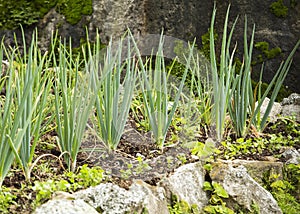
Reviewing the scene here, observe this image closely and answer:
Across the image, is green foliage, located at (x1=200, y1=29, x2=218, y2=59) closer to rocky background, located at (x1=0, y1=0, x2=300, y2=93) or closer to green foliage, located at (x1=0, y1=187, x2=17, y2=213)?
rocky background, located at (x1=0, y1=0, x2=300, y2=93)

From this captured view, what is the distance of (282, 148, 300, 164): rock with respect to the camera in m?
2.87

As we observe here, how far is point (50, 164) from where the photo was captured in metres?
2.36

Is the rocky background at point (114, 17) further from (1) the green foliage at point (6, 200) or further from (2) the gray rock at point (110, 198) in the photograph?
(1) the green foliage at point (6, 200)

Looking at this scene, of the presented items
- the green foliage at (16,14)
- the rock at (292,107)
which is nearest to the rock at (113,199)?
the rock at (292,107)

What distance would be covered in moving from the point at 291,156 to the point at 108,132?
111 centimetres

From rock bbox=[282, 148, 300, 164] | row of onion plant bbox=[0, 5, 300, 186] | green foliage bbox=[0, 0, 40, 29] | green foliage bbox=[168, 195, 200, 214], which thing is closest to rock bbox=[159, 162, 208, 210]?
green foliage bbox=[168, 195, 200, 214]

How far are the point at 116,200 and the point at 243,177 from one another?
85 centimetres

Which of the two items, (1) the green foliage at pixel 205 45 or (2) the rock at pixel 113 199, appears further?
(1) the green foliage at pixel 205 45

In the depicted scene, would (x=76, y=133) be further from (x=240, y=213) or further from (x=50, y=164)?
(x=240, y=213)

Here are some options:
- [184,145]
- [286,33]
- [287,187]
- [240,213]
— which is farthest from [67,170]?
[286,33]

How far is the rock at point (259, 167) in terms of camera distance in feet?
9.09

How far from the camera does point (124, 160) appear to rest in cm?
250

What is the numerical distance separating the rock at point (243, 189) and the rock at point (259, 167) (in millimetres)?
130

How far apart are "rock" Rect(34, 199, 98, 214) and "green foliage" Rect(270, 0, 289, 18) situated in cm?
314
